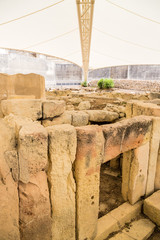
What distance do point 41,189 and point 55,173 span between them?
0.19 meters

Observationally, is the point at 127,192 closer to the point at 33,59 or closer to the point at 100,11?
the point at 100,11

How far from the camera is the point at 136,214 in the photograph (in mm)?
2480

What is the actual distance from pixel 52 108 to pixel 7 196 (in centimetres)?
182

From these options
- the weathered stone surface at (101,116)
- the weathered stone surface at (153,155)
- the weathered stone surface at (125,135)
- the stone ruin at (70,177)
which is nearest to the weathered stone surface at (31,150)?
the stone ruin at (70,177)

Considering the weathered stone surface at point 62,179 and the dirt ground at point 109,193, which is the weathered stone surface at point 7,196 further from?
the dirt ground at point 109,193

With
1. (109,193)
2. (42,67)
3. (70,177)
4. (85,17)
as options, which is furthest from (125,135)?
(42,67)

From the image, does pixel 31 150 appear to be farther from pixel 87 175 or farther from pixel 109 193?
pixel 109 193

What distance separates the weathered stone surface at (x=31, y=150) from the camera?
1282 millimetres

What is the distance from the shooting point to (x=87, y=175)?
171 cm

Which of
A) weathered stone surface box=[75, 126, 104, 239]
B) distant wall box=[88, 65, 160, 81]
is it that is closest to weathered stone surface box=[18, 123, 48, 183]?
weathered stone surface box=[75, 126, 104, 239]

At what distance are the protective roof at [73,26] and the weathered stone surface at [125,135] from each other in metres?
6.09

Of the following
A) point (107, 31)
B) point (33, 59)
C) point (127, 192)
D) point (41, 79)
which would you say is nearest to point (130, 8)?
point (107, 31)

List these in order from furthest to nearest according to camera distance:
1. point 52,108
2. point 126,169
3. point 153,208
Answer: point 52,108 < point 126,169 < point 153,208

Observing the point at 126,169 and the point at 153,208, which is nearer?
the point at 153,208
